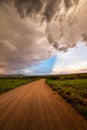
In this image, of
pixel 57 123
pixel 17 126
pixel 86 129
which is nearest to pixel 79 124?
pixel 86 129

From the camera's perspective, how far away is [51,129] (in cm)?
564

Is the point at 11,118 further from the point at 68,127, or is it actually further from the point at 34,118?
the point at 68,127

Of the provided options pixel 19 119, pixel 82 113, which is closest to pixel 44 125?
pixel 19 119

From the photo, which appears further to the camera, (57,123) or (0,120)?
(0,120)

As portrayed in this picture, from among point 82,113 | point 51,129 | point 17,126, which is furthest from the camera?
point 82,113

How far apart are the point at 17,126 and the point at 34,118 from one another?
130 centimetres

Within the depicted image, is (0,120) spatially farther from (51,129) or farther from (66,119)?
(66,119)

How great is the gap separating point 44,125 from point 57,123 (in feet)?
2.19

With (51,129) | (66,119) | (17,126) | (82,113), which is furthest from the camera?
(82,113)

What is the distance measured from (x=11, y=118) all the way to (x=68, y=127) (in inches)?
125

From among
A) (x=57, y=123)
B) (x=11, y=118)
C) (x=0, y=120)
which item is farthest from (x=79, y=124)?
(x=0, y=120)

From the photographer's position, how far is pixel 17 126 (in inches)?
238

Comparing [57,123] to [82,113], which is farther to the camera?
[82,113]

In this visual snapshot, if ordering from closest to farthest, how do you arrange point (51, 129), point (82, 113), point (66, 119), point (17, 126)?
point (51, 129)
point (17, 126)
point (66, 119)
point (82, 113)
